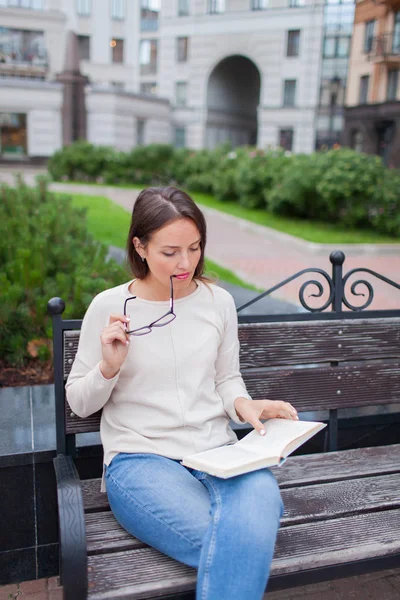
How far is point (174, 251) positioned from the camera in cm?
201

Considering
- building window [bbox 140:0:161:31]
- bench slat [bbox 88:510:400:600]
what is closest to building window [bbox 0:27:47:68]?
building window [bbox 140:0:161:31]

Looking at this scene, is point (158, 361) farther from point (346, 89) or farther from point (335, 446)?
point (346, 89)

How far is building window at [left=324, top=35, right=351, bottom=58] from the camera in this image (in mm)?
9977

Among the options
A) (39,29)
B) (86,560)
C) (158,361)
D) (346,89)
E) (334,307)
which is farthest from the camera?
(346,89)

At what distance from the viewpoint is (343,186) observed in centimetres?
1152

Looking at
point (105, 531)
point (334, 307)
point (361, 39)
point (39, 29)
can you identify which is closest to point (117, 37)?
point (39, 29)

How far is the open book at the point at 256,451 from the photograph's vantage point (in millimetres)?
1784

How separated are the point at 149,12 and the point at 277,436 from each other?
9.06 meters

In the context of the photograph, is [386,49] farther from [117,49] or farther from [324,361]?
[324,361]

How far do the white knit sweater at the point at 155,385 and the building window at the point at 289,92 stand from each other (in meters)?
18.6

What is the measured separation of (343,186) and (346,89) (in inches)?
164

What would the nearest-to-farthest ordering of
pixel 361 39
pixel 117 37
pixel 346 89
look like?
pixel 361 39 < pixel 117 37 < pixel 346 89

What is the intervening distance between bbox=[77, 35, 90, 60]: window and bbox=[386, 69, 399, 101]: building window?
786cm

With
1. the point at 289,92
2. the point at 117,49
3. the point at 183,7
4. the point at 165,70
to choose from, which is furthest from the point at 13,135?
the point at 183,7
